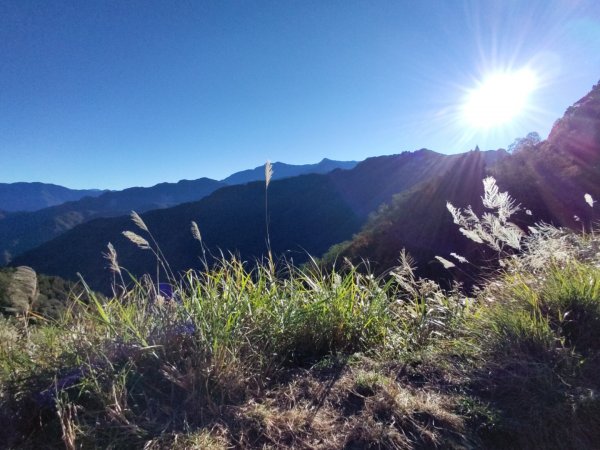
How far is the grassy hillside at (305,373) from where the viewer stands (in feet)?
4.88

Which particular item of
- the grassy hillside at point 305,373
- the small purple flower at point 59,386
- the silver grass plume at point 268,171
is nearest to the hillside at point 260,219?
the silver grass plume at point 268,171

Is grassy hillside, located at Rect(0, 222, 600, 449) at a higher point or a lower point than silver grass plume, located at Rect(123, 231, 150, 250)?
lower

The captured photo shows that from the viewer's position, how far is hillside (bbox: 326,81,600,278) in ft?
61.9

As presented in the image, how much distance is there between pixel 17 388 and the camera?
1686mm

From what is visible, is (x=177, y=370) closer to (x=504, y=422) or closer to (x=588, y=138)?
(x=504, y=422)

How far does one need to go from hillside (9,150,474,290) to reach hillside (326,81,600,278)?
1121 inches

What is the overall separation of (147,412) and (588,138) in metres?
31.7

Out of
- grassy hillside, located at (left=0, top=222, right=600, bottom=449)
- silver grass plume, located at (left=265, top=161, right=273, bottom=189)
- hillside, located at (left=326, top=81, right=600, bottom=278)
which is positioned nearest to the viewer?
grassy hillside, located at (left=0, top=222, right=600, bottom=449)

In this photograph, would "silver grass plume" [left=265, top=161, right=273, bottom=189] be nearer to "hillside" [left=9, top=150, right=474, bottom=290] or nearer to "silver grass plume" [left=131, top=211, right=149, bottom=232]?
"silver grass plume" [left=131, top=211, right=149, bottom=232]

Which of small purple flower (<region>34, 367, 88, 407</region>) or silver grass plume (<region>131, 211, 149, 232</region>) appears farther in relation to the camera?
silver grass plume (<region>131, 211, 149, 232</region>)

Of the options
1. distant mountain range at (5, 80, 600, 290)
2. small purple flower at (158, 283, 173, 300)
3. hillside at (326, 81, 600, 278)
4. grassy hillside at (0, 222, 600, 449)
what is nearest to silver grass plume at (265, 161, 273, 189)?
distant mountain range at (5, 80, 600, 290)

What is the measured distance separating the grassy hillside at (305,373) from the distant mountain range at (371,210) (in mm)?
756

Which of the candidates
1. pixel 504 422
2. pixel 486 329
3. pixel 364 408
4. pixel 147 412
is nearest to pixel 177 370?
pixel 147 412

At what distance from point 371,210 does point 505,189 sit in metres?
67.4
